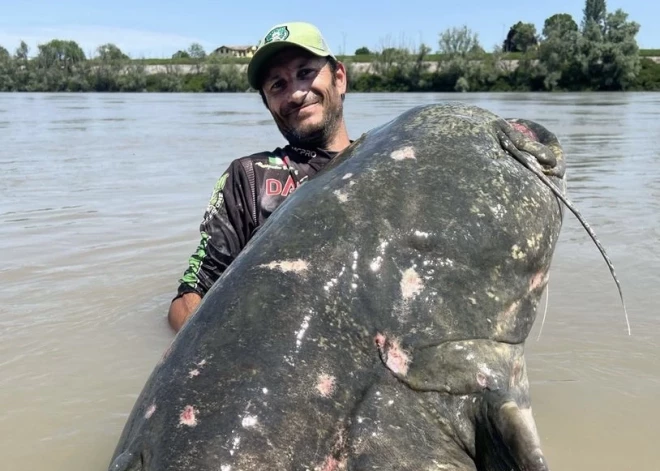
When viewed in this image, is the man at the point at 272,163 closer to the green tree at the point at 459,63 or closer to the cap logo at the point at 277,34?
the cap logo at the point at 277,34

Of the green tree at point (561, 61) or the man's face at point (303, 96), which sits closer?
the man's face at point (303, 96)

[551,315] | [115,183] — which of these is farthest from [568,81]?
[551,315]

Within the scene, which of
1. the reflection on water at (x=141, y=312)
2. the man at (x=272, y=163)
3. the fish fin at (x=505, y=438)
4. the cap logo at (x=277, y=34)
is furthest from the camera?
the man at (x=272, y=163)

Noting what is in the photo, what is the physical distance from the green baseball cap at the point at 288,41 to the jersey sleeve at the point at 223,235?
1.72 ft

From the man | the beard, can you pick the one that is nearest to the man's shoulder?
the man

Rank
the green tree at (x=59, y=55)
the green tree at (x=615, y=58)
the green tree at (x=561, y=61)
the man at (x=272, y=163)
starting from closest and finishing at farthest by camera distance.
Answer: the man at (x=272, y=163), the green tree at (x=615, y=58), the green tree at (x=561, y=61), the green tree at (x=59, y=55)

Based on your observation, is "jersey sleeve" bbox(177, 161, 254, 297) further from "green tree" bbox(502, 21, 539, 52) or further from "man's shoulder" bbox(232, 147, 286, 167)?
"green tree" bbox(502, 21, 539, 52)

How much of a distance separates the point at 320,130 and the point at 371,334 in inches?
69.0

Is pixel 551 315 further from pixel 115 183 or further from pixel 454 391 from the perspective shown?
pixel 115 183

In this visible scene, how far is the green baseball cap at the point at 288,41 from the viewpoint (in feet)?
10.2

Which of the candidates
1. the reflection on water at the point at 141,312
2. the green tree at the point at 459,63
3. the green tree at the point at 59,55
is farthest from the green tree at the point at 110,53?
the reflection on water at the point at 141,312

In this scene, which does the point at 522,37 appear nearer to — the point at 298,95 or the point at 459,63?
the point at 459,63

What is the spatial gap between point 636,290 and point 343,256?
3528 millimetres

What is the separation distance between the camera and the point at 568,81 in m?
56.2
